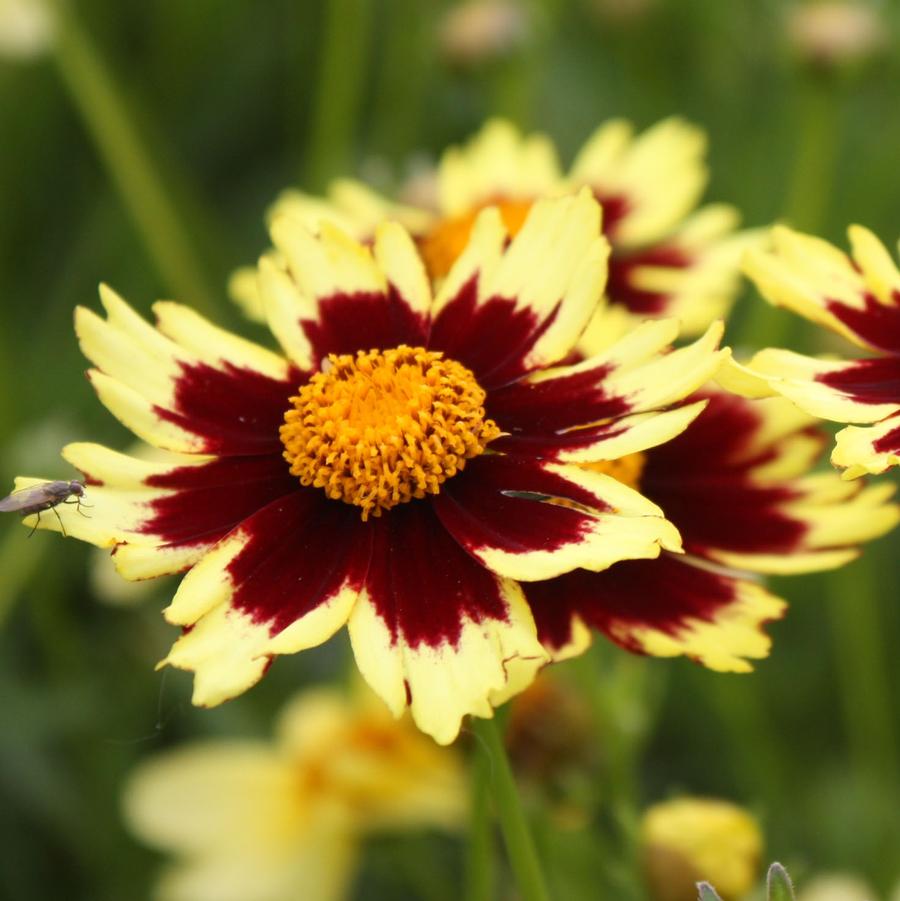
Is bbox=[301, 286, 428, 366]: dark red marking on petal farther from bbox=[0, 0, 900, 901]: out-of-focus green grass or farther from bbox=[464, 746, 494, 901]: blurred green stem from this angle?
bbox=[0, 0, 900, 901]: out-of-focus green grass

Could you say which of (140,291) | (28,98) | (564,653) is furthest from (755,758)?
(28,98)

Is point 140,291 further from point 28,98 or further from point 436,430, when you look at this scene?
point 436,430

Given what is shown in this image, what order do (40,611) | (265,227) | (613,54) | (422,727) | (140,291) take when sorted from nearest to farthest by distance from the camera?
(422,727) → (40,611) → (140,291) → (265,227) → (613,54)

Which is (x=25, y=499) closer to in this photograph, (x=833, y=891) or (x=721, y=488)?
(x=721, y=488)

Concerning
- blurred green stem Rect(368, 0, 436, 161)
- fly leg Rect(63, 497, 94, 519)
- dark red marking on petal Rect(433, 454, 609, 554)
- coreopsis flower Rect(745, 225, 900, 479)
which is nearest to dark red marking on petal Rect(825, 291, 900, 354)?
coreopsis flower Rect(745, 225, 900, 479)

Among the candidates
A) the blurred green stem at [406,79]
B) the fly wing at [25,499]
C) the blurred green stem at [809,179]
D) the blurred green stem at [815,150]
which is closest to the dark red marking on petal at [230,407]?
the fly wing at [25,499]

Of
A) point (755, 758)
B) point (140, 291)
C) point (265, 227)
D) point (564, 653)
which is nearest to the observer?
point (564, 653)

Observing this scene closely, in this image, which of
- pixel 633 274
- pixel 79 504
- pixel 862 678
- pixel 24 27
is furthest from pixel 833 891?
pixel 24 27
